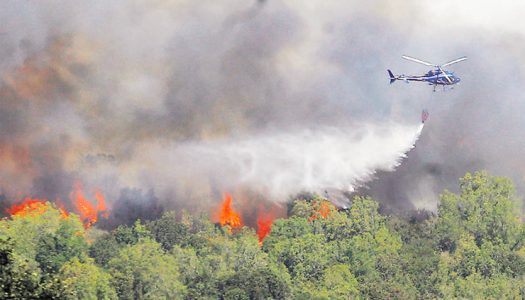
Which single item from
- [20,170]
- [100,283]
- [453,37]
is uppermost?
[453,37]

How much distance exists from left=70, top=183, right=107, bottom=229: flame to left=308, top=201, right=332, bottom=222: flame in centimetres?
1527

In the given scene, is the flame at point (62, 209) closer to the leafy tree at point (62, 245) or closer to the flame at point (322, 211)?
the leafy tree at point (62, 245)

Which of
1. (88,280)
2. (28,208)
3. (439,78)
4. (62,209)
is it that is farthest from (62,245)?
(439,78)

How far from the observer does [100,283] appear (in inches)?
4011

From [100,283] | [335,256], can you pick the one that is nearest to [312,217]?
[335,256]

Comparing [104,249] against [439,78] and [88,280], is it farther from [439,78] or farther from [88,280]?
[439,78]

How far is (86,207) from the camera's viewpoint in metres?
111

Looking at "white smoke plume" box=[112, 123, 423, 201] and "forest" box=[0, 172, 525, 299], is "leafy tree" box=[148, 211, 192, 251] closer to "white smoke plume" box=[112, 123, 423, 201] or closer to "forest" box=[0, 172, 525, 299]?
"forest" box=[0, 172, 525, 299]

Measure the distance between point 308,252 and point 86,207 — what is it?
14.9 meters

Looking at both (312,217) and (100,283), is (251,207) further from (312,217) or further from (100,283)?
(100,283)

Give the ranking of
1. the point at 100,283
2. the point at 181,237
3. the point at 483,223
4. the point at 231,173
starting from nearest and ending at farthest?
the point at 100,283
the point at 231,173
the point at 181,237
the point at 483,223

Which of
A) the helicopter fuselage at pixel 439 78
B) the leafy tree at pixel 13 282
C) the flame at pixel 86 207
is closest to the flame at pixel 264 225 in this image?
the flame at pixel 86 207

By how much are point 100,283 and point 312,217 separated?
2279 cm

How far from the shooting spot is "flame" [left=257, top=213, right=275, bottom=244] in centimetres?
11769
